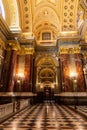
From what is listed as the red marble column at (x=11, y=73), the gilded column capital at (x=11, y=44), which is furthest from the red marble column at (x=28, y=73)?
the gilded column capital at (x=11, y=44)

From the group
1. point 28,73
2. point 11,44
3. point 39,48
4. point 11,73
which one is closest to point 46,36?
point 39,48

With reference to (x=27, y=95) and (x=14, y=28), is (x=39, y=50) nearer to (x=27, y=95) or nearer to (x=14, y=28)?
(x=14, y=28)

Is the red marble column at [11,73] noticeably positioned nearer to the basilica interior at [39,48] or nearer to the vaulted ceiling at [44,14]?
the basilica interior at [39,48]

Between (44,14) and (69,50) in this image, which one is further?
(44,14)

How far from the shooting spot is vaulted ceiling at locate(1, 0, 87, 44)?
1385cm

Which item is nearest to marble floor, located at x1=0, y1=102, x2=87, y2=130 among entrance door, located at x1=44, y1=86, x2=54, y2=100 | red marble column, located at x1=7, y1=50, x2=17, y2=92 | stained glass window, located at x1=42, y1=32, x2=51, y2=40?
red marble column, located at x1=7, y1=50, x2=17, y2=92

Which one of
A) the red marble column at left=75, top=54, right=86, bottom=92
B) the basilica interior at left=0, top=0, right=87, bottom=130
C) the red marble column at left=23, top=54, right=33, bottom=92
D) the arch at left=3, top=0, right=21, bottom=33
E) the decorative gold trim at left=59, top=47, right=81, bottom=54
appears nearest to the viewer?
the basilica interior at left=0, top=0, right=87, bottom=130

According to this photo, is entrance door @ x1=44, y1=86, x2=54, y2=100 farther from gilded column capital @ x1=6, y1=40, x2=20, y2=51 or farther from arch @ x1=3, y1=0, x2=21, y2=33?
arch @ x1=3, y1=0, x2=21, y2=33

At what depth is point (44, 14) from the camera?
16344 mm

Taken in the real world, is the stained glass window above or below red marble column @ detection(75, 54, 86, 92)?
above

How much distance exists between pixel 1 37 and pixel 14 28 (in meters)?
2.62

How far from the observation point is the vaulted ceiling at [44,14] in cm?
1385

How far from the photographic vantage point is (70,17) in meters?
15.4

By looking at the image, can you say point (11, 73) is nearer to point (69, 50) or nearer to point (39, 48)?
point (39, 48)
